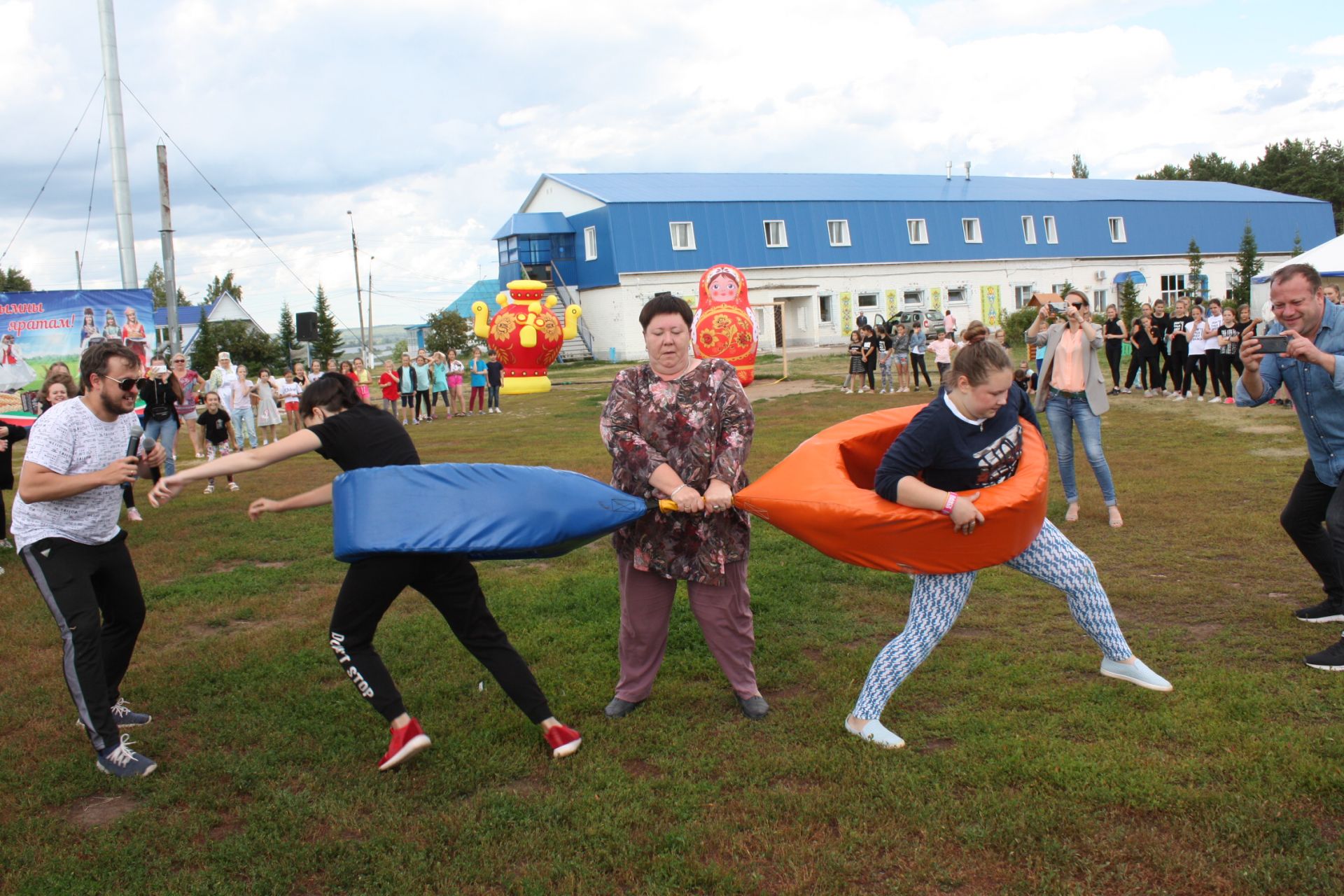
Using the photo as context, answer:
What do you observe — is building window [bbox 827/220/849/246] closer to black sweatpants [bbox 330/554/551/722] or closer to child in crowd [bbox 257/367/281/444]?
child in crowd [bbox 257/367/281/444]

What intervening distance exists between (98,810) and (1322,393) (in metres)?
6.40

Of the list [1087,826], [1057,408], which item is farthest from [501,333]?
[1087,826]

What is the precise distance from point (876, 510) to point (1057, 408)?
16.7 ft

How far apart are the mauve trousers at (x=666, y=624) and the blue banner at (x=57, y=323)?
74.6 feet

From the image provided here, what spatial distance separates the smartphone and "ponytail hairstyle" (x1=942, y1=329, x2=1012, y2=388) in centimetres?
172

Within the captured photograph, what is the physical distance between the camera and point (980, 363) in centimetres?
418

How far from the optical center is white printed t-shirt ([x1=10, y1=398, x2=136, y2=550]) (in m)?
4.61

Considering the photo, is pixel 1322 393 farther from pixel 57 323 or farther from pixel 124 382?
pixel 57 323

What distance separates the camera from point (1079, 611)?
189 inches

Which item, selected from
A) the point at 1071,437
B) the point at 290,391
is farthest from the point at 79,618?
the point at 290,391

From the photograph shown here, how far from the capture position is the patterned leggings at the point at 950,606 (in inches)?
178

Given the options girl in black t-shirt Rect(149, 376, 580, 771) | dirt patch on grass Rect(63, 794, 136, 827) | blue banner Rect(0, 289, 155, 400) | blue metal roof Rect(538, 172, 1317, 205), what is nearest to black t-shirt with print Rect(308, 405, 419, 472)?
girl in black t-shirt Rect(149, 376, 580, 771)

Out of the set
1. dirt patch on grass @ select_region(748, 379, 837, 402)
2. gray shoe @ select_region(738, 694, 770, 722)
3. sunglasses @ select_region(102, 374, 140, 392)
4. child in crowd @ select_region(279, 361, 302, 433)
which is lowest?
gray shoe @ select_region(738, 694, 770, 722)

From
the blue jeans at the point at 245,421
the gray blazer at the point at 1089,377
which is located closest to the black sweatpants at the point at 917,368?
the gray blazer at the point at 1089,377
